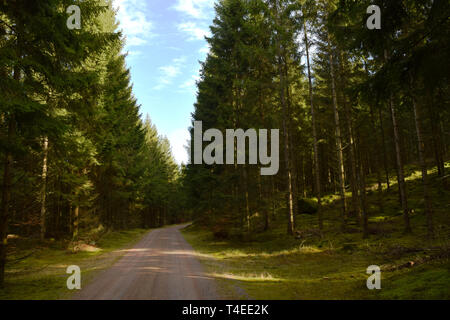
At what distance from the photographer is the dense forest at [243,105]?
747cm

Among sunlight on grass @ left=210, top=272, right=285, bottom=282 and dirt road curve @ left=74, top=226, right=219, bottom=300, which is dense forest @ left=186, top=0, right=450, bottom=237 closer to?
sunlight on grass @ left=210, top=272, right=285, bottom=282

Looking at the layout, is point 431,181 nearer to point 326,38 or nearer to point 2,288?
point 326,38

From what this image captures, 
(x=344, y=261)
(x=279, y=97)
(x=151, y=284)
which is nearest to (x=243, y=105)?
(x=279, y=97)

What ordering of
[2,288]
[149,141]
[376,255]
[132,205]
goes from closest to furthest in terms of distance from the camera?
[2,288]
[376,255]
[132,205]
[149,141]

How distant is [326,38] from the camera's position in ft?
59.3

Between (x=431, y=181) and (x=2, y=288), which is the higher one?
(x=431, y=181)

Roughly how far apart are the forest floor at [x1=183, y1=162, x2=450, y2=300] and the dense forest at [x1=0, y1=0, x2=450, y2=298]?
768mm

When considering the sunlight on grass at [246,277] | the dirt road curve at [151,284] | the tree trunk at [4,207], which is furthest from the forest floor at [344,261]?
the tree trunk at [4,207]

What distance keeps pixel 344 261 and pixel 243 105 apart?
13.6 m

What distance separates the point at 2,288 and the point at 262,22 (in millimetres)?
19066

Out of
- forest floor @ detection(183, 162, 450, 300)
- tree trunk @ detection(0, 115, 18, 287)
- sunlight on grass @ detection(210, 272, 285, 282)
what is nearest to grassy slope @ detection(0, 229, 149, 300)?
tree trunk @ detection(0, 115, 18, 287)

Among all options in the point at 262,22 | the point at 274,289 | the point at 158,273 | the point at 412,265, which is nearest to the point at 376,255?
the point at 412,265

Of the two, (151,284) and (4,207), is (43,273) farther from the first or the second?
(151,284)

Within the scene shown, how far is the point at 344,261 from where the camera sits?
11492mm
